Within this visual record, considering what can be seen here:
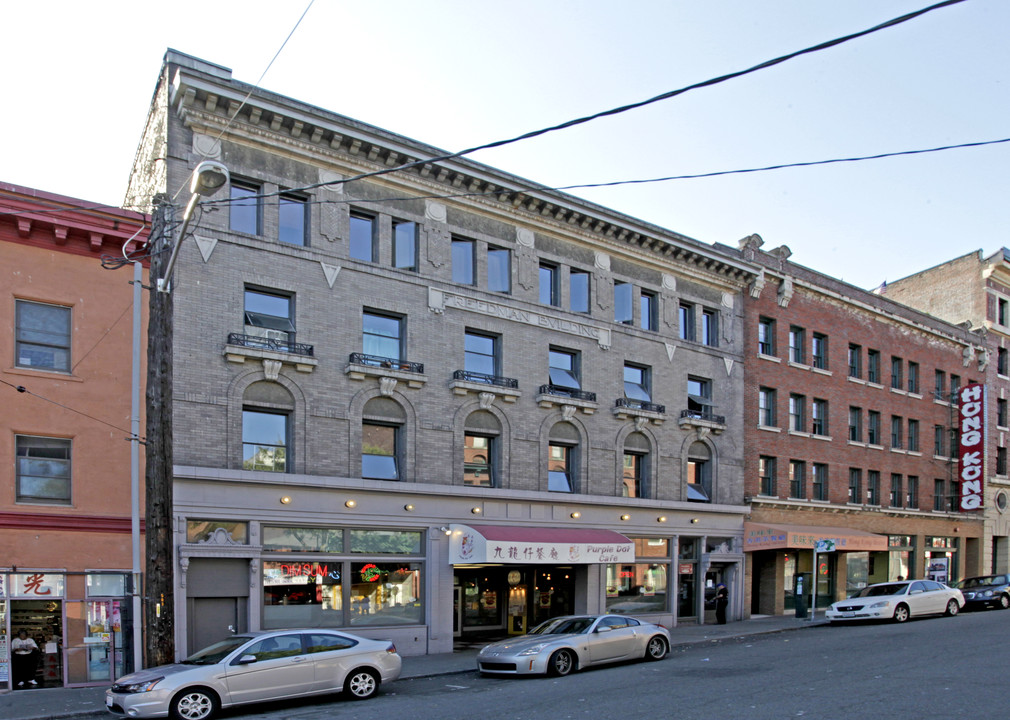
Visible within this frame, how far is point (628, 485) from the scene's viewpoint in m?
28.8

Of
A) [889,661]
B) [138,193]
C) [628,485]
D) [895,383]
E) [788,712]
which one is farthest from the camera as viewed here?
[895,383]

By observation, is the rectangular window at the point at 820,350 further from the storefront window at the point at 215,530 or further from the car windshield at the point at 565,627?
the storefront window at the point at 215,530

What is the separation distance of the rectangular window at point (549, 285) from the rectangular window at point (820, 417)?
42.4 ft

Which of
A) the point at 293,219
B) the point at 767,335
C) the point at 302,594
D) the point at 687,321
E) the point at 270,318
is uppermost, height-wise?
the point at 293,219

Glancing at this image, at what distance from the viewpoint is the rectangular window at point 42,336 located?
18.9 m

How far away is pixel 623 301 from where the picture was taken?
2934cm

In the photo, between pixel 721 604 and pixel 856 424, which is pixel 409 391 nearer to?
pixel 721 604

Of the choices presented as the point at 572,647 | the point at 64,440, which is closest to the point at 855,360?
the point at 572,647

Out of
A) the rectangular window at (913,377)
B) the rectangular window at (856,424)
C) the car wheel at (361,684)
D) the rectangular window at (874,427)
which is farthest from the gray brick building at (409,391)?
the rectangular window at (913,377)

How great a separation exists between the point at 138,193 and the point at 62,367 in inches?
284

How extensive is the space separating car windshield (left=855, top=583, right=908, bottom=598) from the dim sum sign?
14.5 metres

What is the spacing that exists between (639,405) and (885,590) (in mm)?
9147

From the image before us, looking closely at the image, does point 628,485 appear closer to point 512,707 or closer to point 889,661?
point 889,661

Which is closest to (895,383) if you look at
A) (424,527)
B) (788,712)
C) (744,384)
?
(744,384)
